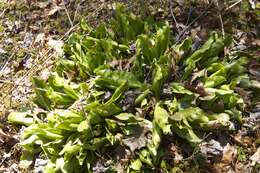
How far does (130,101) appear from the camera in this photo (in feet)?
12.1

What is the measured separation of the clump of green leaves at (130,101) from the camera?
3529mm

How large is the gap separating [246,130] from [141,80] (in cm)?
91

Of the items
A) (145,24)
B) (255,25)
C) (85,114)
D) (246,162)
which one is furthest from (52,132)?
(255,25)

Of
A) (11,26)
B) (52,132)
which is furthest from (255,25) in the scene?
(11,26)

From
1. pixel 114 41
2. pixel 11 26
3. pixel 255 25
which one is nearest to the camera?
pixel 114 41

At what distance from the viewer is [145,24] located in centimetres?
407

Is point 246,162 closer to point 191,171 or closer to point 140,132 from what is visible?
point 191,171

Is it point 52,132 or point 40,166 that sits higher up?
point 52,132

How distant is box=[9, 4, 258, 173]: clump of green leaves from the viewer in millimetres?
3529

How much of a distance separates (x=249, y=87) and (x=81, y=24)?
1.59 m

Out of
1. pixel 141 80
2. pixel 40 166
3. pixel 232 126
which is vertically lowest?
pixel 40 166

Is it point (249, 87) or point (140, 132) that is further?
point (249, 87)

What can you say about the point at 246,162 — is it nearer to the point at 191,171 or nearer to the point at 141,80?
the point at 191,171

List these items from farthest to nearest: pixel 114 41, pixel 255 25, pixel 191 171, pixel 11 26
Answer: pixel 11 26, pixel 255 25, pixel 114 41, pixel 191 171
